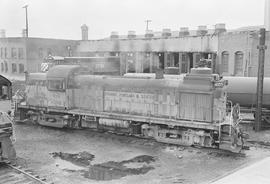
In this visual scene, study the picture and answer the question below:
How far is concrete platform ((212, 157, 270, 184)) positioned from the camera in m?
9.21

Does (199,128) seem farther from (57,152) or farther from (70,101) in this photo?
(70,101)

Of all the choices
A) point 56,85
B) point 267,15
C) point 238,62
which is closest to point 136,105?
point 56,85

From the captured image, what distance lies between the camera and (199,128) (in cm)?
1317

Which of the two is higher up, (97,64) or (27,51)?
(27,51)

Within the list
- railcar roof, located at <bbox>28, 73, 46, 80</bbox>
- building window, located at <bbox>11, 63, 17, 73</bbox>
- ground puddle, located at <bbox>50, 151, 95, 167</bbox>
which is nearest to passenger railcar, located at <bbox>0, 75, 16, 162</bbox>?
ground puddle, located at <bbox>50, 151, 95, 167</bbox>

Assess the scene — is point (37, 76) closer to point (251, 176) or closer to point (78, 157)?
point (78, 157)

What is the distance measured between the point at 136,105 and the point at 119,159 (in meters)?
3.26

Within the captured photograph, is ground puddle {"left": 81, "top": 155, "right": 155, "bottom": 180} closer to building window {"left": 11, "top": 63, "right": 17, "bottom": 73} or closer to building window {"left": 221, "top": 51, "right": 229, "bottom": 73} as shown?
building window {"left": 221, "top": 51, "right": 229, "bottom": 73}

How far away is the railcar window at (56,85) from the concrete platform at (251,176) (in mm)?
9630

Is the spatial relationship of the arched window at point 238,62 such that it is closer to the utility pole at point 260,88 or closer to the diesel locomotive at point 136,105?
the utility pole at point 260,88

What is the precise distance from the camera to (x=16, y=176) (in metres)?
10.1

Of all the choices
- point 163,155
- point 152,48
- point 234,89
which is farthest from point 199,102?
point 152,48

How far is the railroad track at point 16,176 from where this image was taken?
9.59 meters

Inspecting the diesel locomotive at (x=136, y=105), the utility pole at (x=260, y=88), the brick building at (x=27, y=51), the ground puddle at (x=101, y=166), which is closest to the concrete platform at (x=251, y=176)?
the diesel locomotive at (x=136, y=105)
